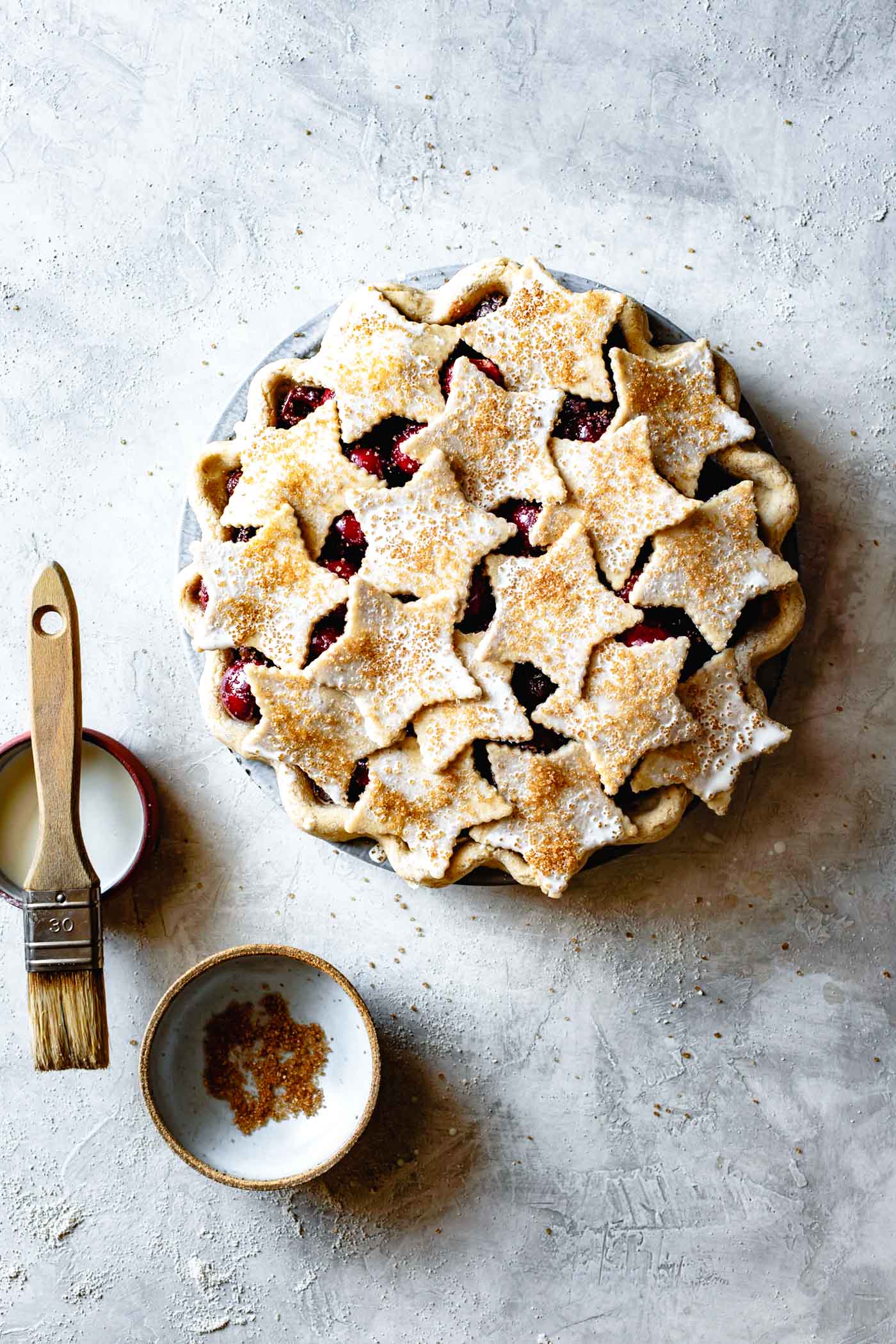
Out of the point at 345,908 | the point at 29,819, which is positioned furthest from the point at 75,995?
the point at 345,908

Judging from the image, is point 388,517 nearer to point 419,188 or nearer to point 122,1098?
point 419,188

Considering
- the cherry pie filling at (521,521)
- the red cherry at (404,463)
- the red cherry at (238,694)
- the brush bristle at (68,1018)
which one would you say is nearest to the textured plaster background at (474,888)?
the brush bristle at (68,1018)

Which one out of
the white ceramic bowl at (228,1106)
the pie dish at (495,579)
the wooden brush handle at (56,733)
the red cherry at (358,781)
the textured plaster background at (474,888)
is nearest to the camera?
the pie dish at (495,579)

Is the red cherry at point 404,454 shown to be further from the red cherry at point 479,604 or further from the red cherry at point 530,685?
the red cherry at point 530,685

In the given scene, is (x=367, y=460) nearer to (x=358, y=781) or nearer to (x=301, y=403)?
(x=301, y=403)

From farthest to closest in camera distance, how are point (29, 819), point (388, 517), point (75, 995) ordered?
point (29, 819) → point (75, 995) → point (388, 517)
